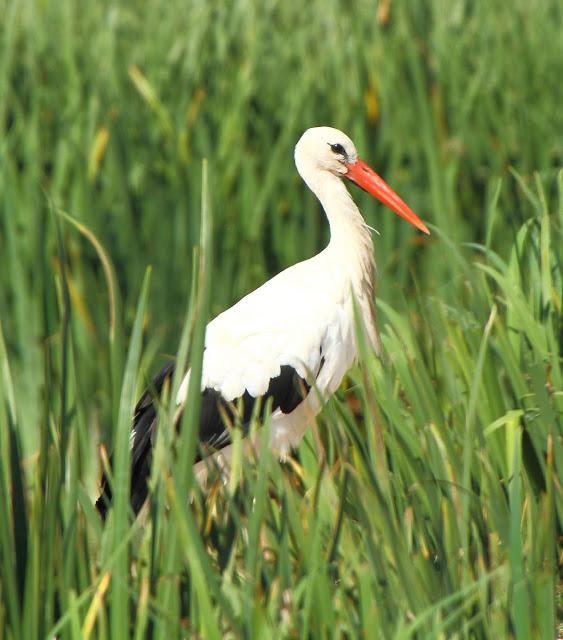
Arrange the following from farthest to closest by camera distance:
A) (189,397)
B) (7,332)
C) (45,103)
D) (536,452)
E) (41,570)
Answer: (45,103) < (7,332) < (536,452) < (41,570) < (189,397)

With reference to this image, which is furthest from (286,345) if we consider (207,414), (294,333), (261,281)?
(261,281)

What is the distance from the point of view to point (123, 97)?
141 inches

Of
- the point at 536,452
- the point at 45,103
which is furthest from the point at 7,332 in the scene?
the point at 536,452

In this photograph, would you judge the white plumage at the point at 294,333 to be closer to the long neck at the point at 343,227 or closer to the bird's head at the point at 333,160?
the long neck at the point at 343,227

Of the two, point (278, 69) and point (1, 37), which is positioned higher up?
point (1, 37)

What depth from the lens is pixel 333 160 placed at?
2.74 meters

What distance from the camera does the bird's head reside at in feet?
8.93

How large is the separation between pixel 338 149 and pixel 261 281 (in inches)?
30.7

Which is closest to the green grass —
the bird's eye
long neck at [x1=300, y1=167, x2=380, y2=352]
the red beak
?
long neck at [x1=300, y1=167, x2=380, y2=352]

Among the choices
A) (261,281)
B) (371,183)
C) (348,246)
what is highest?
(261,281)

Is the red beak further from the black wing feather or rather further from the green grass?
the black wing feather

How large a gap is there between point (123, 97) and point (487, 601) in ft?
8.04

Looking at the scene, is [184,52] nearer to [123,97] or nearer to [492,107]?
[123,97]

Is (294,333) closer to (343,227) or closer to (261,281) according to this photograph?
(343,227)
